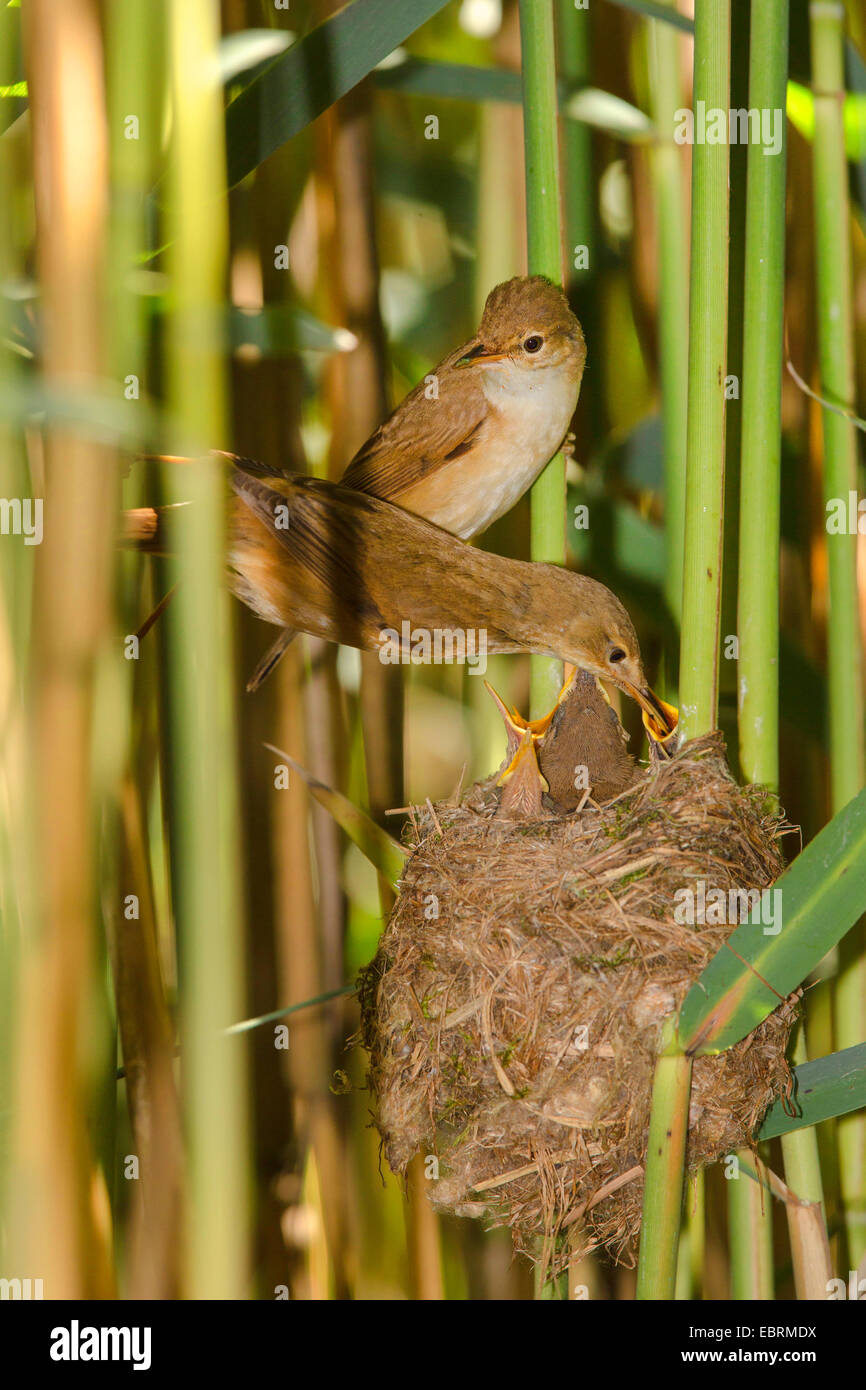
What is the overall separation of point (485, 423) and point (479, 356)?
6 cm

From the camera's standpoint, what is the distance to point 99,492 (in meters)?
0.53

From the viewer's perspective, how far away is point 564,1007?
0.82m

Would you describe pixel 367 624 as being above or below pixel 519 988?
above

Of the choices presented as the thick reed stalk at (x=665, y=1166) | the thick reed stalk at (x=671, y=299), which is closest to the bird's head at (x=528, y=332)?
the thick reed stalk at (x=671, y=299)

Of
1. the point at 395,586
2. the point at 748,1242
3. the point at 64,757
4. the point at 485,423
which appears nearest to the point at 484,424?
the point at 485,423

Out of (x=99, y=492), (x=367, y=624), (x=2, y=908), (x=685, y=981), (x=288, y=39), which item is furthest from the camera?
(x=288, y=39)

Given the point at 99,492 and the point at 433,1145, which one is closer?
the point at 99,492

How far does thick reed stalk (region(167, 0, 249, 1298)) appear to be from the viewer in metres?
0.56

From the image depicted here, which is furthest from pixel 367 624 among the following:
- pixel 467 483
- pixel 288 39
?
pixel 288 39

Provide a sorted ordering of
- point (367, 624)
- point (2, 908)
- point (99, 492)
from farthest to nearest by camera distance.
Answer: point (367, 624) → point (2, 908) → point (99, 492)

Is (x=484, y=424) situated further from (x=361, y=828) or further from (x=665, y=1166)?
(x=665, y=1166)

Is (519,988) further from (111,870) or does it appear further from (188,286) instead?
(188,286)

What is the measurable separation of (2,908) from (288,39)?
93cm
